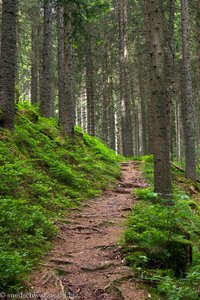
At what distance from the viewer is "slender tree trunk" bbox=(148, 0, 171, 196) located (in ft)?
24.1

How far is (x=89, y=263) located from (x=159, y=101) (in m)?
3.85

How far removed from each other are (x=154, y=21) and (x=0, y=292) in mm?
6167

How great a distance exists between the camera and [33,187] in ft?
24.7

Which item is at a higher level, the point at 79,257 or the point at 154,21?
the point at 154,21

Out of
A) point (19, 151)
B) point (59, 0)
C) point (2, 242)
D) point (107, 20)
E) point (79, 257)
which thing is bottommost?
point (79, 257)

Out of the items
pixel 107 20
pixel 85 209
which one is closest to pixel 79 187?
pixel 85 209

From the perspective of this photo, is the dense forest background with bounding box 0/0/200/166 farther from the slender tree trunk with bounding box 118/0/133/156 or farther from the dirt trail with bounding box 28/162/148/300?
the dirt trail with bounding box 28/162/148/300

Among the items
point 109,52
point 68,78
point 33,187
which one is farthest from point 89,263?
point 109,52

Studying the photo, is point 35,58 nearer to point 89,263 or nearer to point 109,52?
point 109,52

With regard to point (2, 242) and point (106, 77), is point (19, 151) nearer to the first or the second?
point (2, 242)

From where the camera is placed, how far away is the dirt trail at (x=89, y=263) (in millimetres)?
4215

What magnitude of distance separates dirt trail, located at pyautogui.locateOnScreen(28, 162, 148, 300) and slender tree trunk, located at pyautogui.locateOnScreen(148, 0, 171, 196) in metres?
1.36

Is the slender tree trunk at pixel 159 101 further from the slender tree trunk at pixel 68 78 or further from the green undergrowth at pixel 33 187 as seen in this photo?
the slender tree trunk at pixel 68 78

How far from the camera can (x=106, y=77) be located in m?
28.7
